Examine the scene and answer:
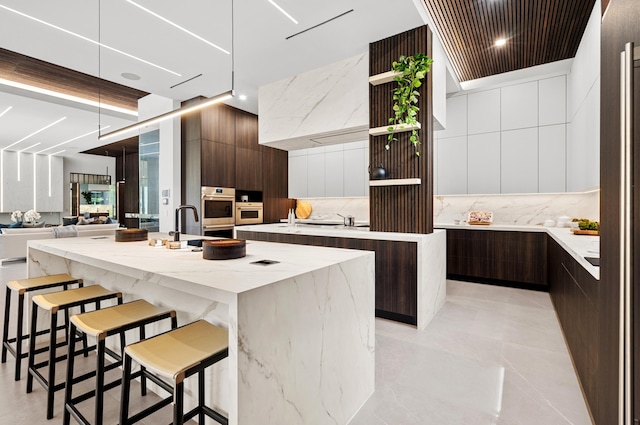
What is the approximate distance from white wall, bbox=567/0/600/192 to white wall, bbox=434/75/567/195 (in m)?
0.17

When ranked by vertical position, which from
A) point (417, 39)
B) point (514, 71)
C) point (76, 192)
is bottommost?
point (76, 192)

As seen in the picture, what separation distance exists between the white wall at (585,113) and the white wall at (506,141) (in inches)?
6.7

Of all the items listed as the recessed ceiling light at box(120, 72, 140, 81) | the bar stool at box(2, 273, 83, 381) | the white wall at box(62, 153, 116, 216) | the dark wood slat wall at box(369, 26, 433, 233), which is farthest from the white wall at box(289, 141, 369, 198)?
the white wall at box(62, 153, 116, 216)

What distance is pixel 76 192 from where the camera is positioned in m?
11.1

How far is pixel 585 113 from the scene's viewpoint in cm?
329

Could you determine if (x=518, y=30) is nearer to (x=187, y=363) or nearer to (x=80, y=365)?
(x=187, y=363)

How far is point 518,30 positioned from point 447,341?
3.32 m

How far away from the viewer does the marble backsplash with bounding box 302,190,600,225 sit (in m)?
4.17

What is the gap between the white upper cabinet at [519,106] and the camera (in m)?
4.43

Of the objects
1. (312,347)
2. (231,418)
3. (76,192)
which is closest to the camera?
(231,418)

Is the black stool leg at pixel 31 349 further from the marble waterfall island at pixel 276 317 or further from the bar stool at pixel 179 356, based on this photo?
the bar stool at pixel 179 356

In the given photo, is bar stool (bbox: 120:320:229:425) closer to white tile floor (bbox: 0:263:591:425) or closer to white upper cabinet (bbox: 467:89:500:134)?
white tile floor (bbox: 0:263:591:425)

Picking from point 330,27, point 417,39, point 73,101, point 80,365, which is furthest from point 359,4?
point 73,101

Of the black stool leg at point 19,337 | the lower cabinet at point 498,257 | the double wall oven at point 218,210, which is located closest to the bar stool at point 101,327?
the black stool leg at point 19,337
